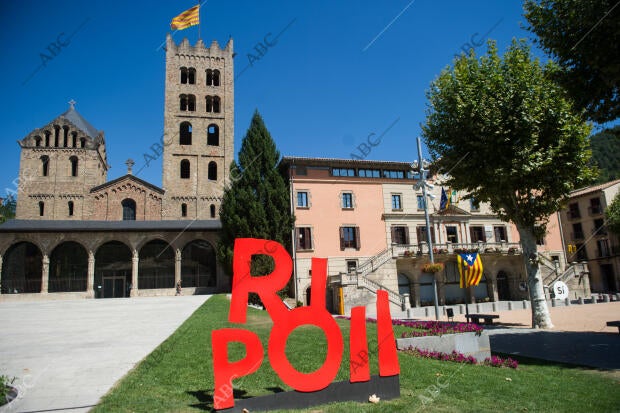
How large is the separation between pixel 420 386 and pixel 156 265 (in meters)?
33.1

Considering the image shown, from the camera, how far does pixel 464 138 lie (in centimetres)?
1642

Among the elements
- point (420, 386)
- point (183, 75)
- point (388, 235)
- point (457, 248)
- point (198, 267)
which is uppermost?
point (183, 75)

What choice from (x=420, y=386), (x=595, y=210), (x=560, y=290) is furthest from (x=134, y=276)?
(x=595, y=210)

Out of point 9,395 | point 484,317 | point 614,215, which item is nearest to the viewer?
point 9,395

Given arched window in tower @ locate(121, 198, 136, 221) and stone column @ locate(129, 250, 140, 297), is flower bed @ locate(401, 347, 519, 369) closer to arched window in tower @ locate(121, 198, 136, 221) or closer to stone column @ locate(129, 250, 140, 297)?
stone column @ locate(129, 250, 140, 297)

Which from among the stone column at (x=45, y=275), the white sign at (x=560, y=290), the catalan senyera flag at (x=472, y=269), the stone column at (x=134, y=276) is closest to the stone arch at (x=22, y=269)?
the stone column at (x=45, y=275)

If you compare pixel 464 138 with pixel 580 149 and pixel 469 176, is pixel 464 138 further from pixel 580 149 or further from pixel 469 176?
pixel 580 149

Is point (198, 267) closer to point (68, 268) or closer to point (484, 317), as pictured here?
point (68, 268)

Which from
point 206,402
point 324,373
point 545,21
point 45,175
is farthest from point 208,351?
point 45,175

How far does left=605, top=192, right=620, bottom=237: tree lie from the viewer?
42500 millimetres

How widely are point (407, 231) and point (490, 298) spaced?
30.9ft

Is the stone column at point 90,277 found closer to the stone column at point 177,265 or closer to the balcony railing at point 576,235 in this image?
the stone column at point 177,265

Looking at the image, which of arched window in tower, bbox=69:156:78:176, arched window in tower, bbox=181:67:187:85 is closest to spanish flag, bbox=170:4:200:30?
arched window in tower, bbox=181:67:187:85

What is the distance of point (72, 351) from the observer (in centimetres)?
1030
